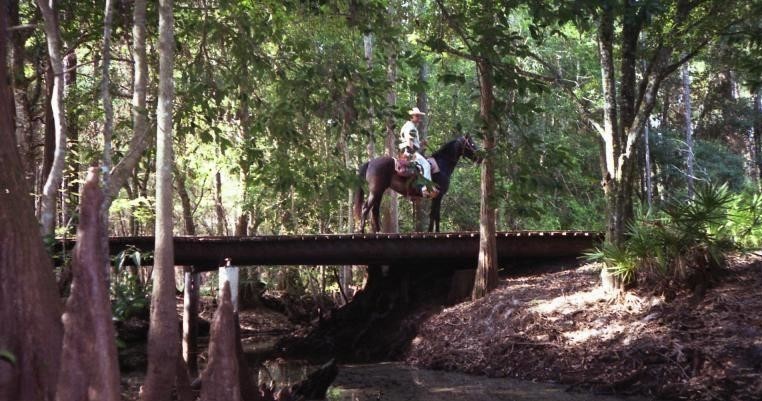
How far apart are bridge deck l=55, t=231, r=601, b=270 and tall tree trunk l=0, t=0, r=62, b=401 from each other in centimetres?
1073

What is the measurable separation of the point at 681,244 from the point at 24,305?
9.51 metres

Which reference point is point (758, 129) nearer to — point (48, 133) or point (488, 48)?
point (48, 133)

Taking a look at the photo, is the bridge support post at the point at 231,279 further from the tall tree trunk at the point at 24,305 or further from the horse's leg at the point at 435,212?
the horse's leg at the point at 435,212

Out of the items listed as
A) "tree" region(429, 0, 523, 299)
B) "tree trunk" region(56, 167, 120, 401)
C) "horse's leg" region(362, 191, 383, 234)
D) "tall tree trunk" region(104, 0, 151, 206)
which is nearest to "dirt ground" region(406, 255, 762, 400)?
"horse's leg" region(362, 191, 383, 234)

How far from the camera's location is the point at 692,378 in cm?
959

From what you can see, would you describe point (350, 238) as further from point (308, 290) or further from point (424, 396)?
point (308, 290)

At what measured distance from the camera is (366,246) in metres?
15.4

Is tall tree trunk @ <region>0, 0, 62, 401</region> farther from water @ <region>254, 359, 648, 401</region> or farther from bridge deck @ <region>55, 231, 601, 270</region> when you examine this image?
bridge deck @ <region>55, 231, 601, 270</region>

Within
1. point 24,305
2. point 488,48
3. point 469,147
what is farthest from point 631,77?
point 24,305

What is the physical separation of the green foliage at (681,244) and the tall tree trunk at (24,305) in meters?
9.23

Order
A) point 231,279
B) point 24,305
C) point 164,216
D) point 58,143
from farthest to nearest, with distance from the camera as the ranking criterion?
point 58,143 < point 164,216 < point 231,279 < point 24,305

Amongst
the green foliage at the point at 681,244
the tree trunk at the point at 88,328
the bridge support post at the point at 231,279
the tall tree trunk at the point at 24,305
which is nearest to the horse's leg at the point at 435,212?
the green foliage at the point at 681,244

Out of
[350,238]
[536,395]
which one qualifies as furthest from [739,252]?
[350,238]

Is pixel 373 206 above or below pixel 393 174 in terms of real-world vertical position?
below
